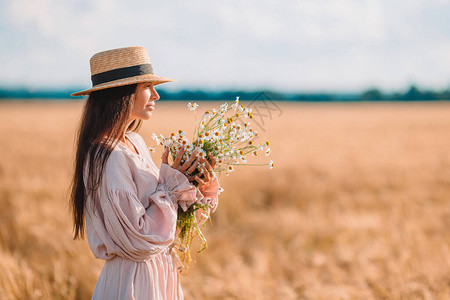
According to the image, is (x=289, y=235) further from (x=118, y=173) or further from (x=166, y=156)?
(x=118, y=173)

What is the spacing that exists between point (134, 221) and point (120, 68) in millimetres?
775

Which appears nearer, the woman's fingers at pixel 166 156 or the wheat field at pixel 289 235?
the woman's fingers at pixel 166 156

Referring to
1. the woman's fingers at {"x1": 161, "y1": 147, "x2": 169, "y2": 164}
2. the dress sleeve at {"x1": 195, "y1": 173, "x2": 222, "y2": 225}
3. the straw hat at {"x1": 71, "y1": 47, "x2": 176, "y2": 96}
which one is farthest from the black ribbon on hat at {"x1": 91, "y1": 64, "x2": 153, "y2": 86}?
the dress sleeve at {"x1": 195, "y1": 173, "x2": 222, "y2": 225}

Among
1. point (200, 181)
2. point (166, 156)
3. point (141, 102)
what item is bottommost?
point (200, 181)

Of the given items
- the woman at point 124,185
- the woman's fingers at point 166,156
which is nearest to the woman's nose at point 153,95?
the woman at point 124,185

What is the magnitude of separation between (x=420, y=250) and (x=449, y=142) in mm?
14596

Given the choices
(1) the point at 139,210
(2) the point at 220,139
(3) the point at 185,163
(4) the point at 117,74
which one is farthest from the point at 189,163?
(4) the point at 117,74

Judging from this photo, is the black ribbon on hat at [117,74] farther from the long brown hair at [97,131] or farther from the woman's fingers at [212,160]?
the woman's fingers at [212,160]

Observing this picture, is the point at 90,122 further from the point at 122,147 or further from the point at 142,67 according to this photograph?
the point at 142,67

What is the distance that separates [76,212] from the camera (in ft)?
7.59

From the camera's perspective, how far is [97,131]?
2.19 m

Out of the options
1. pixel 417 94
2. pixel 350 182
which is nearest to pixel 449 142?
pixel 350 182

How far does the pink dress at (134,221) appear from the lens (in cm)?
210

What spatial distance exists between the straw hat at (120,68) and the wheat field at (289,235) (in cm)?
Answer: 73
